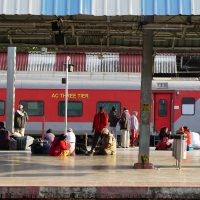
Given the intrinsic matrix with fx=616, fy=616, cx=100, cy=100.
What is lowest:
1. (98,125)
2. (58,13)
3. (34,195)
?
(34,195)

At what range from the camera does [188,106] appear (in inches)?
1079

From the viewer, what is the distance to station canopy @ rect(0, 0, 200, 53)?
40.4 feet

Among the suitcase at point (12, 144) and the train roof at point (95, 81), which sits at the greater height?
the train roof at point (95, 81)

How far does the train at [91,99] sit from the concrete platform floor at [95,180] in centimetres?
1124

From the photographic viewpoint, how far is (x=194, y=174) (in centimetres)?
1320

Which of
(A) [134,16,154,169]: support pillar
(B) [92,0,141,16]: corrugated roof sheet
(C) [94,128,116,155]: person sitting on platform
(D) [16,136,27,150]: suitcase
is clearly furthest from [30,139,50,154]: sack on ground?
(B) [92,0,141,16]: corrugated roof sheet

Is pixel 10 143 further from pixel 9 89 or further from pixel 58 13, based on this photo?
pixel 58 13

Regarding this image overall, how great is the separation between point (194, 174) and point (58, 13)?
14.7 feet

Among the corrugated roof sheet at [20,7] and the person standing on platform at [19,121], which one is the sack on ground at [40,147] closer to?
the person standing on platform at [19,121]

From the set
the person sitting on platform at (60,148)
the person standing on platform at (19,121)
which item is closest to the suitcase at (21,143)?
the person standing on platform at (19,121)

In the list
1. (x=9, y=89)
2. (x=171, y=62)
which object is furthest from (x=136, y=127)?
(x=171, y=62)

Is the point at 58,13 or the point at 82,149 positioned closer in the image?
the point at 58,13

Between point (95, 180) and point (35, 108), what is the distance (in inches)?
614

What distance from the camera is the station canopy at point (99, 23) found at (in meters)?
12.3
